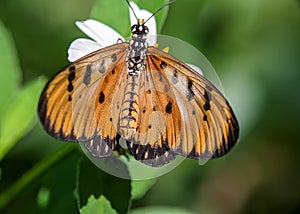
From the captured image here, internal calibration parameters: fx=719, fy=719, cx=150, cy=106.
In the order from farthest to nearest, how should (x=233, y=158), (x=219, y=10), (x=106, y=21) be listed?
(x=219, y=10), (x=233, y=158), (x=106, y=21)

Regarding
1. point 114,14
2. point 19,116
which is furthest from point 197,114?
point 19,116

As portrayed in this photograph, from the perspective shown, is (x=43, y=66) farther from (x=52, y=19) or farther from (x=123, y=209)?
(x=123, y=209)

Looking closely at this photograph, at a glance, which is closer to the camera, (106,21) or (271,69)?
(106,21)

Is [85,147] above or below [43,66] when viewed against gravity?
above

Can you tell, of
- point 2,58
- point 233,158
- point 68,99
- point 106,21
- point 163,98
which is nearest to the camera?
point 68,99

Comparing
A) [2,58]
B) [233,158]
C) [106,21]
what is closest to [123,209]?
[106,21]

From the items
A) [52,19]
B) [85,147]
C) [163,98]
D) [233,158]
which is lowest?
[233,158]
